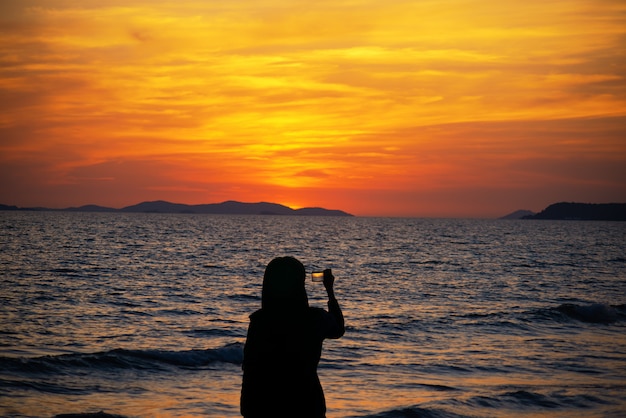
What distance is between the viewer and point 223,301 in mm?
31125

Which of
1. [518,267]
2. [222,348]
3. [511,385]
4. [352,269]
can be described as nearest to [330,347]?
[222,348]

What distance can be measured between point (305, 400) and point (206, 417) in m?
7.97

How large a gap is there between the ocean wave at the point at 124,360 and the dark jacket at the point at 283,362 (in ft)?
40.8

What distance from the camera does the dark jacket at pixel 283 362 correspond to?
5.17m

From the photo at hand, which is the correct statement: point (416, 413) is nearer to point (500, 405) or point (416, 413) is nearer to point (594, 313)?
point (500, 405)

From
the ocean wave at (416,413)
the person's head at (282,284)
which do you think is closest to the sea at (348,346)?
the ocean wave at (416,413)

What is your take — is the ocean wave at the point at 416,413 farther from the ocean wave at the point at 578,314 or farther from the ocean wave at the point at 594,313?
the ocean wave at the point at 594,313

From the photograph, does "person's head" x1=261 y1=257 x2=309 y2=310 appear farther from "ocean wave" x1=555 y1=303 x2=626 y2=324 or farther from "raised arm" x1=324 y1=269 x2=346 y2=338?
"ocean wave" x1=555 y1=303 x2=626 y2=324

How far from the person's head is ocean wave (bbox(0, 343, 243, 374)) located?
41.9 feet

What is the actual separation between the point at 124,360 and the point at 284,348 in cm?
1338

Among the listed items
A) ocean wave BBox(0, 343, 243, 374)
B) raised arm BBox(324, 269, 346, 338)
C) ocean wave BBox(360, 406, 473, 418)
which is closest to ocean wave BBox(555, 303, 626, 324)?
ocean wave BBox(0, 343, 243, 374)

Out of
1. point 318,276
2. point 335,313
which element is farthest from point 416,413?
point 335,313

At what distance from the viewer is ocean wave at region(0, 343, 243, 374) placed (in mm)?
16547

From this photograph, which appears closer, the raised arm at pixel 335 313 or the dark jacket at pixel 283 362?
the dark jacket at pixel 283 362
